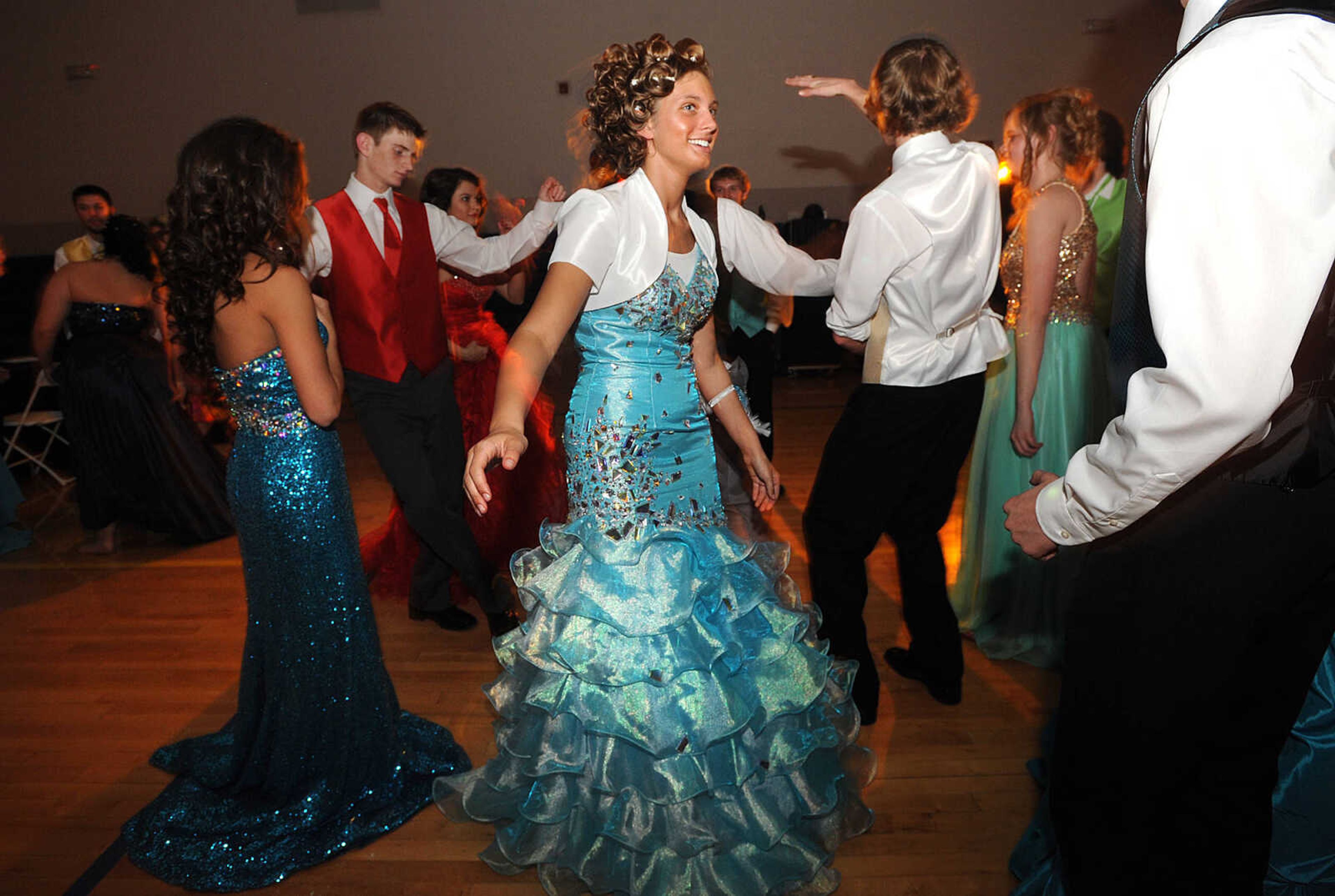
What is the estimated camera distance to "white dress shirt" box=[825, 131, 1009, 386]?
206 cm

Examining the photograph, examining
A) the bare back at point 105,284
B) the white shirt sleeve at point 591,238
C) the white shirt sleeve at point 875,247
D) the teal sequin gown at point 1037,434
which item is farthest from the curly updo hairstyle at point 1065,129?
the bare back at point 105,284

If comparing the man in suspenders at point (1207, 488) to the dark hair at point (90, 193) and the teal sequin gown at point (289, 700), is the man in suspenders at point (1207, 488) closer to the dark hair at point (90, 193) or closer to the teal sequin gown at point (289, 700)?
the teal sequin gown at point (289, 700)

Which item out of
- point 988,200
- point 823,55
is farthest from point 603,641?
point 823,55

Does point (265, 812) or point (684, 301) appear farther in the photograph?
point (265, 812)

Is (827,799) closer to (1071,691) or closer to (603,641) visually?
(603,641)

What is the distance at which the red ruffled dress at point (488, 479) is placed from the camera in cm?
335

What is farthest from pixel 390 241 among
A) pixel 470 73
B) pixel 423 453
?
pixel 470 73

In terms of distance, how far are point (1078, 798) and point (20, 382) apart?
6874 millimetres

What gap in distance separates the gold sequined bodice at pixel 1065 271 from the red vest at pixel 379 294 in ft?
6.07

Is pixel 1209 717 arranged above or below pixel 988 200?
below

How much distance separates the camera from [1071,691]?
1.29m

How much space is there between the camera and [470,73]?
26.9ft

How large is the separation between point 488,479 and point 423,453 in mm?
431

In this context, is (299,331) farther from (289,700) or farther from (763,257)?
(763,257)
